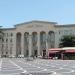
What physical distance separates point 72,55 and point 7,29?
4940 cm

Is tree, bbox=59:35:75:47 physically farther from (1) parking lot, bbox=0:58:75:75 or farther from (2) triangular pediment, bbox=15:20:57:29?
(1) parking lot, bbox=0:58:75:75

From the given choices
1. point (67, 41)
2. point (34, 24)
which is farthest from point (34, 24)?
point (67, 41)

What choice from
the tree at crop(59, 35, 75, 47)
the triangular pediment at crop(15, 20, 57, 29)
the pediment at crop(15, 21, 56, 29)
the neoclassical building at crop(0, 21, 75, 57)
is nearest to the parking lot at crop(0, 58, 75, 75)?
the tree at crop(59, 35, 75, 47)

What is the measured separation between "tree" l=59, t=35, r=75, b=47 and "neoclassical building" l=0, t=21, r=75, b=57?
5.59 metres

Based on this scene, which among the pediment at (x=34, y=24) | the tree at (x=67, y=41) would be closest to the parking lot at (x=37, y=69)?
the tree at (x=67, y=41)

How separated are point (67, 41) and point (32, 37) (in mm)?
19499

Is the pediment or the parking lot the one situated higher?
the pediment

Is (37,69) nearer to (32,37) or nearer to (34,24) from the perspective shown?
(34,24)

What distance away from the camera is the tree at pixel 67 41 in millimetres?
117500

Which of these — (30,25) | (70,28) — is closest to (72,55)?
(70,28)

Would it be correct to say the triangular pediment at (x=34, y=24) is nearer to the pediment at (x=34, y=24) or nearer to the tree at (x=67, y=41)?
the pediment at (x=34, y=24)

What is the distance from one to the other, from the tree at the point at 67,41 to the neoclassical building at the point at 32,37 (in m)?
5.59

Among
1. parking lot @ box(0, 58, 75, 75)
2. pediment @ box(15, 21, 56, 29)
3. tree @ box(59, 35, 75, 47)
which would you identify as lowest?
parking lot @ box(0, 58, 75, 75)

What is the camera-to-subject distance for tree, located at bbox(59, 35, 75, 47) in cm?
11750
